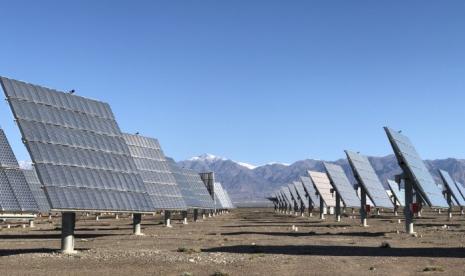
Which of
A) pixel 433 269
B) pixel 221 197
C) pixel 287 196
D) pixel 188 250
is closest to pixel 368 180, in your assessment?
pixel 188 250

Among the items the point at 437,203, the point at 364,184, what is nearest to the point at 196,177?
the point at 364,184

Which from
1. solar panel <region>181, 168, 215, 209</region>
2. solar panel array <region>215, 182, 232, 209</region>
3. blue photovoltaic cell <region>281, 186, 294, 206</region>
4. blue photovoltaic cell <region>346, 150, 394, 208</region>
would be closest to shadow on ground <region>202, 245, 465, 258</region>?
blue photovoltaic cell <region>346, 150, 394, 208</region>

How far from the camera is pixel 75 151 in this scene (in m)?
31.2

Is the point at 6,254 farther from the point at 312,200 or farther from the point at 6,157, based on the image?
the point at 312,200

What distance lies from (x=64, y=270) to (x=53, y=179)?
566 cm

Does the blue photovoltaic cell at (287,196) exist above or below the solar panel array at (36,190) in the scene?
above

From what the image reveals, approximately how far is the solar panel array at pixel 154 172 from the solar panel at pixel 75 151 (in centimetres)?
1560

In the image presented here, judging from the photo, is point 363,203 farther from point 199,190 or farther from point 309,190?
point 309,190

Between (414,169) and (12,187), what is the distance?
27.9m

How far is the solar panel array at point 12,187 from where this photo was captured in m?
30.8

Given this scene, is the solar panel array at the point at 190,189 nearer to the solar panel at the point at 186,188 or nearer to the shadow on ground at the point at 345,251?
the solar panel at the point at 186,188

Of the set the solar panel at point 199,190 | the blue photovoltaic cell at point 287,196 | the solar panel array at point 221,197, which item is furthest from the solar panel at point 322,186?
the blue photovoltaic cell at point 287,196

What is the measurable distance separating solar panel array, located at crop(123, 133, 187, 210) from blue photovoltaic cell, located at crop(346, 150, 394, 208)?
16838mm

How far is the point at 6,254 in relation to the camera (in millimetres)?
29750
